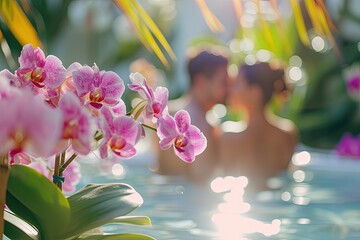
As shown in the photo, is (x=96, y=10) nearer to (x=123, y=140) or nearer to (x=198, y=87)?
(x=198, y=87)

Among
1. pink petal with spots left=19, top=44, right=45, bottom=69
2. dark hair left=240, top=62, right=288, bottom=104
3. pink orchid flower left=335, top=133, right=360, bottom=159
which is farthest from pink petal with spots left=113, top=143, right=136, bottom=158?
pink orchid flower left=335, top=133, right=360, bottom=159

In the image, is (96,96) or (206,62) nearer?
(96,96)

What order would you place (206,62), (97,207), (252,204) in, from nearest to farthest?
(97,207) → (252,204) → (206,62)

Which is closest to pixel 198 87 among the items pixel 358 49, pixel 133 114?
pixel 133 114

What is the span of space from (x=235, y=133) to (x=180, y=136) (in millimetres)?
2280

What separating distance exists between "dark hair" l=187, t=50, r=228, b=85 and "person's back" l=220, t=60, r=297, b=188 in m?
0.13

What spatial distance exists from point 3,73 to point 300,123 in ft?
14.5

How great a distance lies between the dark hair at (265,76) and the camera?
3527 mm

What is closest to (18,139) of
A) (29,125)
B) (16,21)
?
(29,125)

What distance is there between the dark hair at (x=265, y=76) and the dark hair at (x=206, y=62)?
0.39 ft

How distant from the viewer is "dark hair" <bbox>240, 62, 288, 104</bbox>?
353cm

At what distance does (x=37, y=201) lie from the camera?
1248 millimetres

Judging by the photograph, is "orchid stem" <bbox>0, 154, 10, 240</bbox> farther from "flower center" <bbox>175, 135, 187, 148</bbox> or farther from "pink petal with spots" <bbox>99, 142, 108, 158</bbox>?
"flower center" <bbox>175, 135, 187, 148</bbox>

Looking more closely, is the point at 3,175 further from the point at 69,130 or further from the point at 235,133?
the point at 235,133
